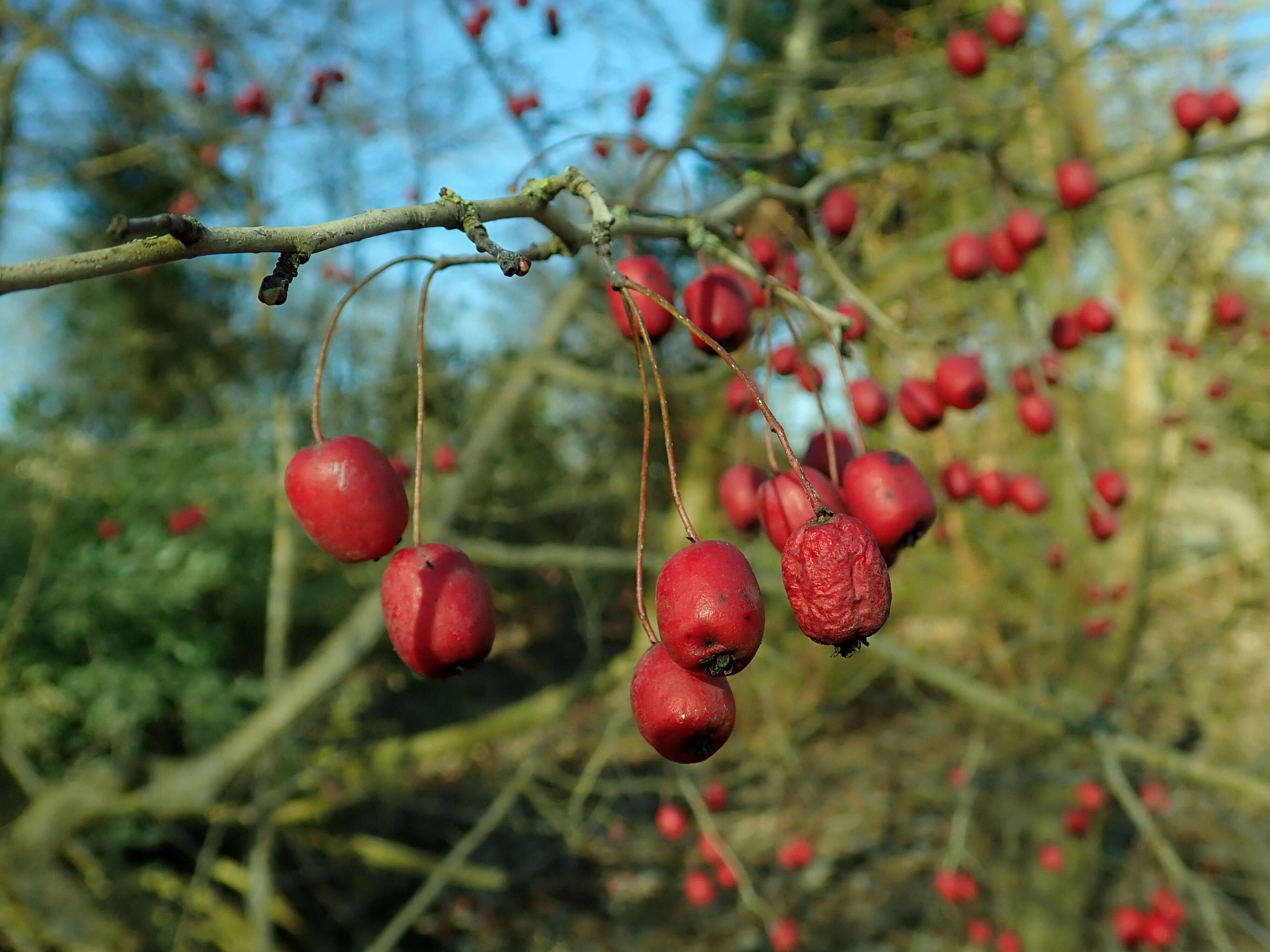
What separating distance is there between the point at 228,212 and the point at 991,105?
13.1 feet

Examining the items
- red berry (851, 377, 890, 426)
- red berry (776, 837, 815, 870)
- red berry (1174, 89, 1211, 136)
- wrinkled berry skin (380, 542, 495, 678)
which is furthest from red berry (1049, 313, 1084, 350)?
red berry (776, 837, 815, 870)

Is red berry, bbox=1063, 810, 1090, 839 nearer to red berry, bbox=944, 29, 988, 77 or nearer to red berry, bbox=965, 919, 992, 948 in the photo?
red berry, bbox=965, 919, 992, 948

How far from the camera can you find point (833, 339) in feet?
3.95

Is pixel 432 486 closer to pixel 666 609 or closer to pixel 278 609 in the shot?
pixel 278 609

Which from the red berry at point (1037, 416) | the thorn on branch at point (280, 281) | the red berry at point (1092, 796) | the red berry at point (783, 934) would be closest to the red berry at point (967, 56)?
the red berry at point (1037, 416)

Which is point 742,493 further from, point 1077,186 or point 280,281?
point 1077,186

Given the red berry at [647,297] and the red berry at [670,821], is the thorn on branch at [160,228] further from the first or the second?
the red berry at [670,821]

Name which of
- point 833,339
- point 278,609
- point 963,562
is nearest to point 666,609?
point 833,339

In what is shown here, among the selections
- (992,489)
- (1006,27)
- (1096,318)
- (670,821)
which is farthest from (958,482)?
(670,821)

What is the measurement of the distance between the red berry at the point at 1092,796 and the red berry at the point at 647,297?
3.77 meters

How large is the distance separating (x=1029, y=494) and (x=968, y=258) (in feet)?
2.90

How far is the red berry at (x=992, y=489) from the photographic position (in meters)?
2.68

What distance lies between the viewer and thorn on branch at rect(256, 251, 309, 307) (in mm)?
808

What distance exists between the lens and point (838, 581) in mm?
854
